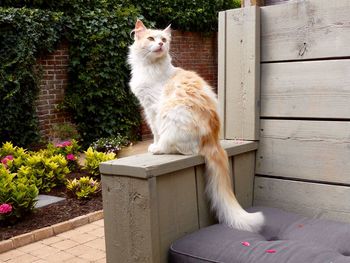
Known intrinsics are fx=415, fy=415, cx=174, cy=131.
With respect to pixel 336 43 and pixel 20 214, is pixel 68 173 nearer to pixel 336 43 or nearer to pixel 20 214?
pixel 20 214

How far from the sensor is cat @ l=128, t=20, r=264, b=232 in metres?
1.79

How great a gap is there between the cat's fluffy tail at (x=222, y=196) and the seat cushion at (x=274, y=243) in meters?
0.05

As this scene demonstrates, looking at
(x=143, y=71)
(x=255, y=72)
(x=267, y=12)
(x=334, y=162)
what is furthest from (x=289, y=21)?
(x=143, y=71)

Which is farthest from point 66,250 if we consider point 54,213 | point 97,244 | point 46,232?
point 54,213

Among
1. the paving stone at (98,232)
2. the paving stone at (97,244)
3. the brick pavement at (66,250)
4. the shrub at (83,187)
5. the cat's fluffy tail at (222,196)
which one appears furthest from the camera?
the shrub at (83,187)

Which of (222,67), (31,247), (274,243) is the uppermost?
(222,67)

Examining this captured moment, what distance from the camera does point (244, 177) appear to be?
2.08 meters

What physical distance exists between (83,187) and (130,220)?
249cm

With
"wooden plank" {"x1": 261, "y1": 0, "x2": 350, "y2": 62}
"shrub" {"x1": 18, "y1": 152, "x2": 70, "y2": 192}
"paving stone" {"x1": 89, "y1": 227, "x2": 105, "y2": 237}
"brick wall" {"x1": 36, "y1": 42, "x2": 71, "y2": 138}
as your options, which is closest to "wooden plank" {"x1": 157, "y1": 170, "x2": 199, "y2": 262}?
"wooden plank" {"x1": 261, "y1": 0, "x2": 350, "y2": 62}

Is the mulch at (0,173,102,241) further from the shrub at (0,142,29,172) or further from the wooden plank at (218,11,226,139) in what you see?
the wooden plank at (218,11,226,139)

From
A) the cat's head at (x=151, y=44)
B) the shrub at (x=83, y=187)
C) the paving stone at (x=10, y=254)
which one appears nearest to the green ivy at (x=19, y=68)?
the shrub at (x=83, y=187)

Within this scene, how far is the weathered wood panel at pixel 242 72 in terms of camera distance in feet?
6.64

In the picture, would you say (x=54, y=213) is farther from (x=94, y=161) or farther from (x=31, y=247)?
(x=94, y=161)

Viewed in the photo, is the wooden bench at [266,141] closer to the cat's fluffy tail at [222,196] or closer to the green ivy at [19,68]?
the cat's fluffy tail at [222,196]
